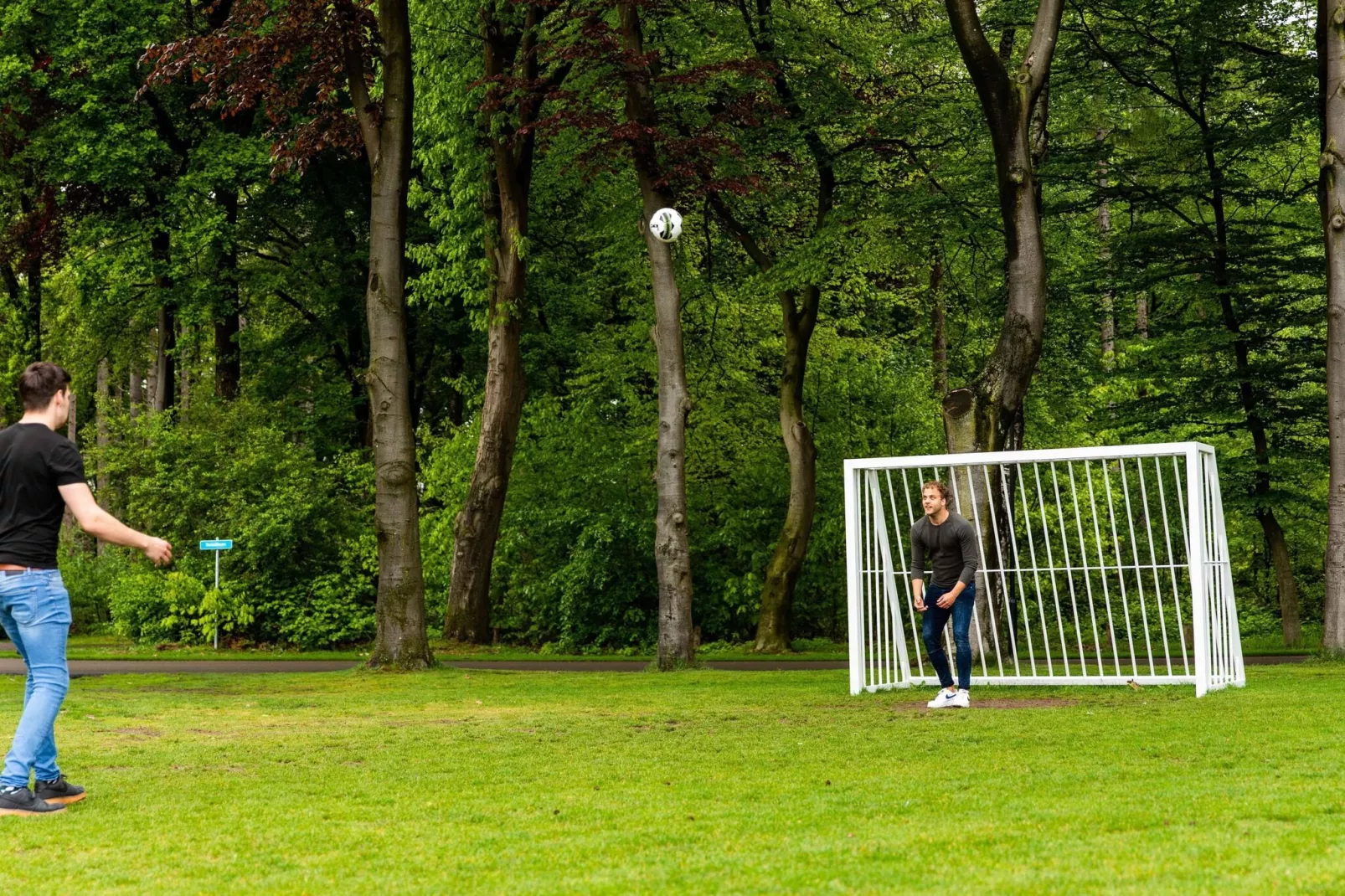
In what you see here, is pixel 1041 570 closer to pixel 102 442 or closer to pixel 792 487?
pixel 792 487

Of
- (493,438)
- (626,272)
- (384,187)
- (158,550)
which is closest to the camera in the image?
(158,550)

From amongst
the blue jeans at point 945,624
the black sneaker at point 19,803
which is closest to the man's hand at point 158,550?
the black sneaker at point 19,803

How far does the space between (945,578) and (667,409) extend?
7.86m

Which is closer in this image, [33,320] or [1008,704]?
[1008,704]

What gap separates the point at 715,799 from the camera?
26.0 feet

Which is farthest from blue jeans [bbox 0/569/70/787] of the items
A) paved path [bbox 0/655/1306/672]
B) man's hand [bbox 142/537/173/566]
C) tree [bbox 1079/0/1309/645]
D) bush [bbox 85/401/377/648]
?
bush [bbox 85/401/377/648]

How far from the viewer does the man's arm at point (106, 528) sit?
7.36 metres

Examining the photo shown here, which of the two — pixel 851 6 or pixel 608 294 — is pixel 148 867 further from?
pixel 608 294

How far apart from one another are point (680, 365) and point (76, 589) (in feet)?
77.2

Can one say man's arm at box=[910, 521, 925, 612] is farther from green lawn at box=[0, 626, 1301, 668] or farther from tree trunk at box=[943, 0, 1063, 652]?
green lawn at box=[0, 626, 1301, 668]

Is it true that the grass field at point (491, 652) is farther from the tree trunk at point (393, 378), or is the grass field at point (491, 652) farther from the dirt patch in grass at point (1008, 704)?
the dirt patch in grass at point (1008, 704)

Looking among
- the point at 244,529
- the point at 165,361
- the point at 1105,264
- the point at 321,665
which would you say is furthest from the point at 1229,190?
the point at 165,361

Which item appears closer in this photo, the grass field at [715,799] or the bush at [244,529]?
the grass field at [715,799]

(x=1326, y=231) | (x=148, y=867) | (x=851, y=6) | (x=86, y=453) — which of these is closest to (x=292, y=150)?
(x=851, y=6)
